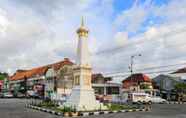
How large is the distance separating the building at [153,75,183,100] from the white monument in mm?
44186

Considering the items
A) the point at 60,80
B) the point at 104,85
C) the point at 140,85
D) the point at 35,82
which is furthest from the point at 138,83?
the point at 35,82

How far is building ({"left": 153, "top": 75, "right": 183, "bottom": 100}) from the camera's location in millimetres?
67231

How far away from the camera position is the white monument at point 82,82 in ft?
77.9

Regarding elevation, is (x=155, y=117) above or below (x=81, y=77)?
below

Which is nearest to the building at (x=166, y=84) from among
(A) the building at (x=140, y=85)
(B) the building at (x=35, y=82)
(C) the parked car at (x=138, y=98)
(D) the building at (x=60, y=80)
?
(A) the building at (x=140, y=85)

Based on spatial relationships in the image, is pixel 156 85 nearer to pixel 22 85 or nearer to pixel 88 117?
pixel 22 85

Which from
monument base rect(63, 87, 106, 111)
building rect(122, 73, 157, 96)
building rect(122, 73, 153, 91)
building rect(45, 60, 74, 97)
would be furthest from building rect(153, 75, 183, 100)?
monument base rect(63, 87, 106, 111)

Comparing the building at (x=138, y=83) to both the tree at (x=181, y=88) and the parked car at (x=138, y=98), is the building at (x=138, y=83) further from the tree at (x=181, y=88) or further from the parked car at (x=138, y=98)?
the parked car at (x=138, y=98)

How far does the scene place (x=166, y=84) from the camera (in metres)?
73.3

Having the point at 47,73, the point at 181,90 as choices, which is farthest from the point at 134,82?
the point at 47,73

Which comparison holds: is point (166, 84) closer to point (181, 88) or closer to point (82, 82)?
point (181, 88)

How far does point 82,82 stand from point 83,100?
1.59 m

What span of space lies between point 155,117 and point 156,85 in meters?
57.0

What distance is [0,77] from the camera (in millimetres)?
104438
